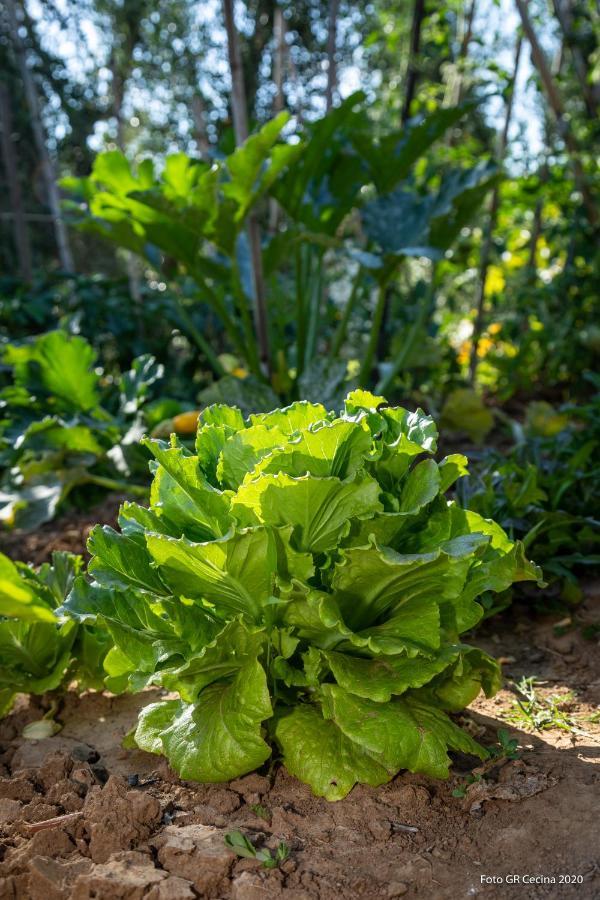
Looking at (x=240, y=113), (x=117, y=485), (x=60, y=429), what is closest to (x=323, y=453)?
(x=117, y=485)

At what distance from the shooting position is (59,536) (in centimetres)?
310

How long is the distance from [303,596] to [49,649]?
0.69 metres

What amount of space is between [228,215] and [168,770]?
1941mm

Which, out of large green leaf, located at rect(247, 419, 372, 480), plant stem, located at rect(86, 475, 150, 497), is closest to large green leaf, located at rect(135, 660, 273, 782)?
large green leaf, located at rect(247, 419, 372, 480)

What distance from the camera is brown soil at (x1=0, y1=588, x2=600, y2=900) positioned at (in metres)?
1.18

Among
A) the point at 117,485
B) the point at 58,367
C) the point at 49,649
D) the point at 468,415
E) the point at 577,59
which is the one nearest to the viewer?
the point at 49,649

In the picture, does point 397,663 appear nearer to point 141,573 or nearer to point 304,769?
point 304,769

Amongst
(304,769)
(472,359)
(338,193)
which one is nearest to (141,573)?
(304,769)

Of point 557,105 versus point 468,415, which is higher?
point 557,105

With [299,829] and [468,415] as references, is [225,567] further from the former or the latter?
[468,415]

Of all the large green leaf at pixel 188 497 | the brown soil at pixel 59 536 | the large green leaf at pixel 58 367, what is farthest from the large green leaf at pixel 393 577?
the large green leaf at pixel 58 367

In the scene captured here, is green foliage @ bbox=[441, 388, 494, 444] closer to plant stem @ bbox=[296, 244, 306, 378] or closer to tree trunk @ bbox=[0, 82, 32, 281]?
plant stem @ bbox=[296, 244, 306, 378]

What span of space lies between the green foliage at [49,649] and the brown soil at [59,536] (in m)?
0.99

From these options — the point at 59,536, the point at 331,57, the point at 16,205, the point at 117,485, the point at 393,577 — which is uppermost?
the point at 331,57
